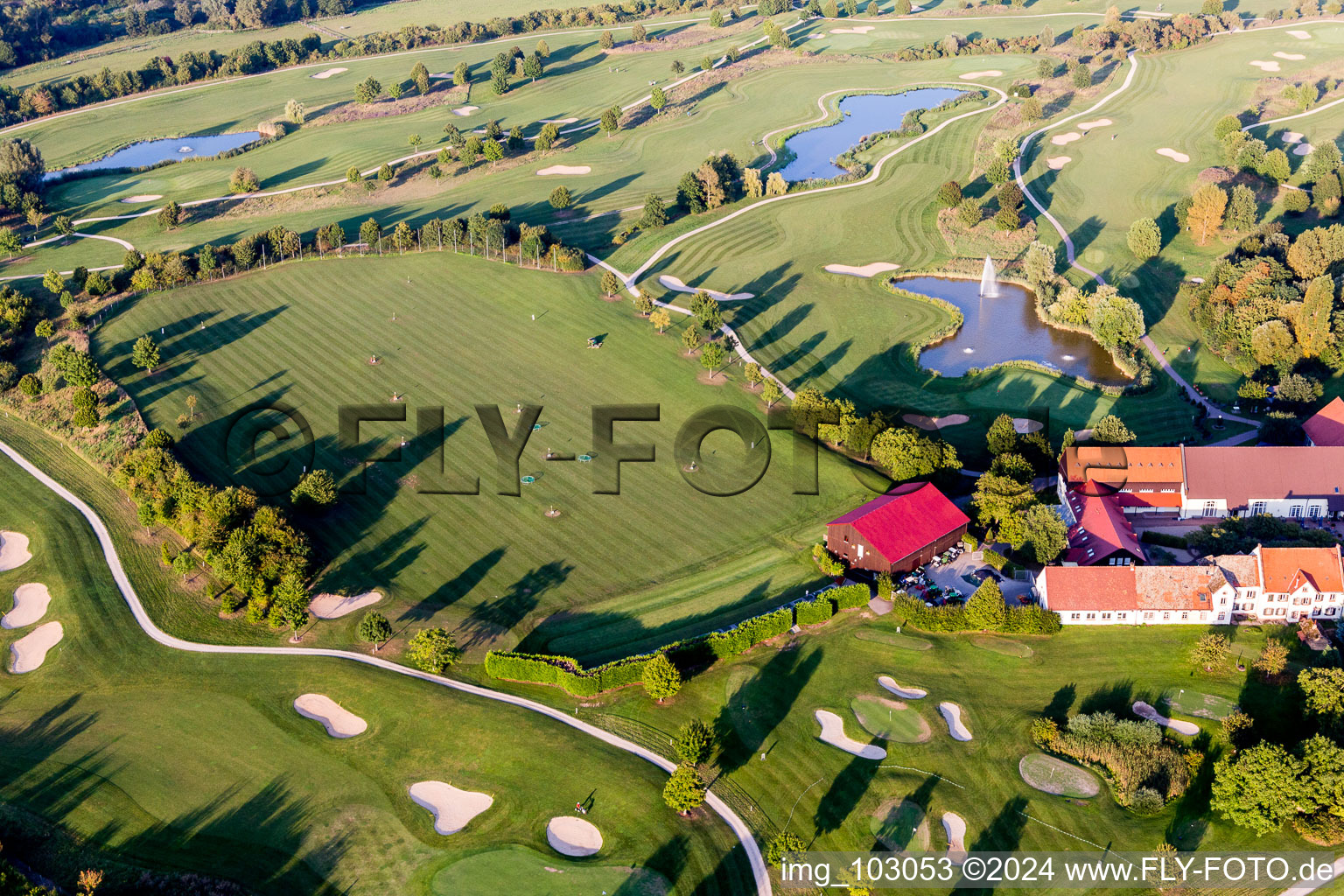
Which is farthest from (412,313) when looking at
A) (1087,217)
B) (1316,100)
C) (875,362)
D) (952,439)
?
(1316,100)

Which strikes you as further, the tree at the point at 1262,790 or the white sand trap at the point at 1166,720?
the white sand trap at the point at 1166,720

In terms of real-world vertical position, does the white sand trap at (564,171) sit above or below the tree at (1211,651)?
above

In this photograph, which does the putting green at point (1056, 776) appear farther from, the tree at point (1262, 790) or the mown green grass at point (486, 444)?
the mown green grass at point (486, 444)

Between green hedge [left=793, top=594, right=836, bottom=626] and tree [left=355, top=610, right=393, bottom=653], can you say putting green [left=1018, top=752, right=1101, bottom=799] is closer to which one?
green hedge [left=793, top=594, right=836, bottom=626]

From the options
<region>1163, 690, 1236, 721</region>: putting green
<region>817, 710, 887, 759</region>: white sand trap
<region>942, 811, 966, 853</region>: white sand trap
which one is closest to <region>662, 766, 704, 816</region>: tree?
<region>817, 710, 887, 759</region>: white sand trap

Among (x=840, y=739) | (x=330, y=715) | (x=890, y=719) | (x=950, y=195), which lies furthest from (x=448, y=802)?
(x=950, y=195)

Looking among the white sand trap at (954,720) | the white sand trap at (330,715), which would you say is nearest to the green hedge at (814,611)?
the white sand trap at (954,720)

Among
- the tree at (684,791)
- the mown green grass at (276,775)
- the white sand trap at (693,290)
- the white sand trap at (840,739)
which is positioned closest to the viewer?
the mown green grass at (276,775)
